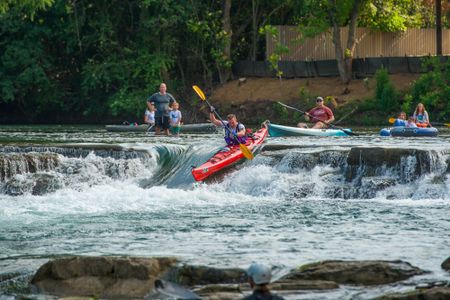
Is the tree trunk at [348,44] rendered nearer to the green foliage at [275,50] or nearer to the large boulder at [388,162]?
the green foliage at [275,50]

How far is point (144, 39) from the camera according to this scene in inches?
1688

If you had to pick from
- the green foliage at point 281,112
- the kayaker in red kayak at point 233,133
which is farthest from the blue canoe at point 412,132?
the green foliage at point 281,112

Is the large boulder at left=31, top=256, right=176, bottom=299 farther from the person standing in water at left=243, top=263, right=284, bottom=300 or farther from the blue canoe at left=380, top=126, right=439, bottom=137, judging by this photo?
the blue canoe at left=380, top=126, right=439, bottom=137

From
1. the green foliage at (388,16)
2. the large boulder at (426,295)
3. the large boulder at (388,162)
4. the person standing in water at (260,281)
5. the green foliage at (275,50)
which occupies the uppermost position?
the green foliage at (388,16)

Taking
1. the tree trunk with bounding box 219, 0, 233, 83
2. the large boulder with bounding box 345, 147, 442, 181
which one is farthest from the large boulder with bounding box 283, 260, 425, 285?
the tree trunk with bounding box 219, 0, 233, 83

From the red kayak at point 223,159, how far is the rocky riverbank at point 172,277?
985 cm

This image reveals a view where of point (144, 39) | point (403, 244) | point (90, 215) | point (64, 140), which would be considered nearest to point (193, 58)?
point (144, 39)

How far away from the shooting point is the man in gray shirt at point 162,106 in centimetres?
3022

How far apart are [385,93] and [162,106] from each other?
10038 mm

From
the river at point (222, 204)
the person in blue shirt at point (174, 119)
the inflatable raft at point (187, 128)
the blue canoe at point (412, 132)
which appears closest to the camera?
the river at point (222, 204)

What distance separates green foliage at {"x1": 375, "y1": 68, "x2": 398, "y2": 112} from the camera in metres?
37.7

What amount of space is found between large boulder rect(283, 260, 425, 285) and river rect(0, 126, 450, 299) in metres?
0.25

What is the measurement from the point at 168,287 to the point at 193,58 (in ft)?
115

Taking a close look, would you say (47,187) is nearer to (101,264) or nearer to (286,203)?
(286,203)
